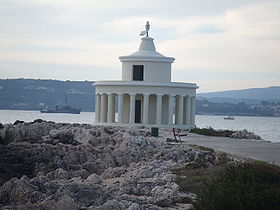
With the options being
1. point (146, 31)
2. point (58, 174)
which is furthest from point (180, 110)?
point (58, 174)

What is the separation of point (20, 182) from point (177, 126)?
2515 centimetres

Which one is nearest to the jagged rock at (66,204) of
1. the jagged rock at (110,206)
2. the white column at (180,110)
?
the jagged rock at (110,206)

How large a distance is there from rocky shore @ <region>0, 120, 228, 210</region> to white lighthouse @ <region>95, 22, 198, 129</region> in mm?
9772

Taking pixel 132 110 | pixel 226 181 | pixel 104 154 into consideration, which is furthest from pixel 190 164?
pixel 132 110

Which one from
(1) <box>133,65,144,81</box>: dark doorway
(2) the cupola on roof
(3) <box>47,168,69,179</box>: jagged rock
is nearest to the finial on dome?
(2) the cupola on roof

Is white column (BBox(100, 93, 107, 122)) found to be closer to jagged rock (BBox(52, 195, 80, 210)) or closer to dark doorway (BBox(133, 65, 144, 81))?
dark doorway (BBox(133, 65, 144, 81))

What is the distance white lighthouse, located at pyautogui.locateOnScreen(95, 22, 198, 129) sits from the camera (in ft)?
130

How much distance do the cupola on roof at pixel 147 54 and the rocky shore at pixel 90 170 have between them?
37.4 ft

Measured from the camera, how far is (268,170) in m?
14.2

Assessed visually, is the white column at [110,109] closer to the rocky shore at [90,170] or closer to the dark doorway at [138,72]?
the dark doorway at [138,72]

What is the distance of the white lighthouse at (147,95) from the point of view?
39.8 metres

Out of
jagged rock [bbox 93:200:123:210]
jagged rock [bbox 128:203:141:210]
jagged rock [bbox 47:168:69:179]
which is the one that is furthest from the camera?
jagged rock [bbox 47:168:69:179]

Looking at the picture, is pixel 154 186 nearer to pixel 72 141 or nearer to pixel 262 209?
pixel 262 209

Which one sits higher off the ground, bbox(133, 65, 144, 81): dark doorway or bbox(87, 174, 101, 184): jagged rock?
bbox(133, 65, 144, 81): dark doorway
